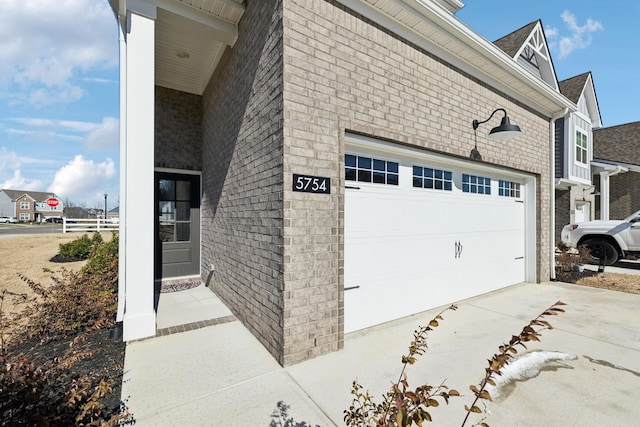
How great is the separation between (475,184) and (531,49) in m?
7.95

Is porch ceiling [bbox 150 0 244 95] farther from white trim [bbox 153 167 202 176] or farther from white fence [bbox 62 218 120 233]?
white fence [bbox 62 218 120 233]

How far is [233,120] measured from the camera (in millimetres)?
4344

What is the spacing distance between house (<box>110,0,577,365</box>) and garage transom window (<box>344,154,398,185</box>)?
21 mm

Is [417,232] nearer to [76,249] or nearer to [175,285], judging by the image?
[175,285]

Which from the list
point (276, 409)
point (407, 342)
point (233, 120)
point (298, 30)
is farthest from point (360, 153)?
point (276, 409)

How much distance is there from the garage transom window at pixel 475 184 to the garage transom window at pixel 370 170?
1.87m

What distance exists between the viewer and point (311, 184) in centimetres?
295

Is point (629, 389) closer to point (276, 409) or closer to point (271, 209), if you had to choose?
point (276, 409)

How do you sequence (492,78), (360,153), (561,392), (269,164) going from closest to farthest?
(561,392) < (269,164) < (360,153) < (492,78)

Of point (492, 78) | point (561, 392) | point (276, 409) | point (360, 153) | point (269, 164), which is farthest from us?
point (492, 78)

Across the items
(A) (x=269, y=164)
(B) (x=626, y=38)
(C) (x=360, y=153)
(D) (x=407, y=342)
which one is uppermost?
(B) (x=626, y=38)

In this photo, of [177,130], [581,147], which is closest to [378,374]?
[177,130]

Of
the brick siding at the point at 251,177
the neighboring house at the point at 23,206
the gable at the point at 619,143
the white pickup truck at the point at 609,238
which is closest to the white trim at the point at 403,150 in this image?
the brick siding at the point at 251,177

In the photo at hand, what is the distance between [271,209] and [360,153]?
141cm
